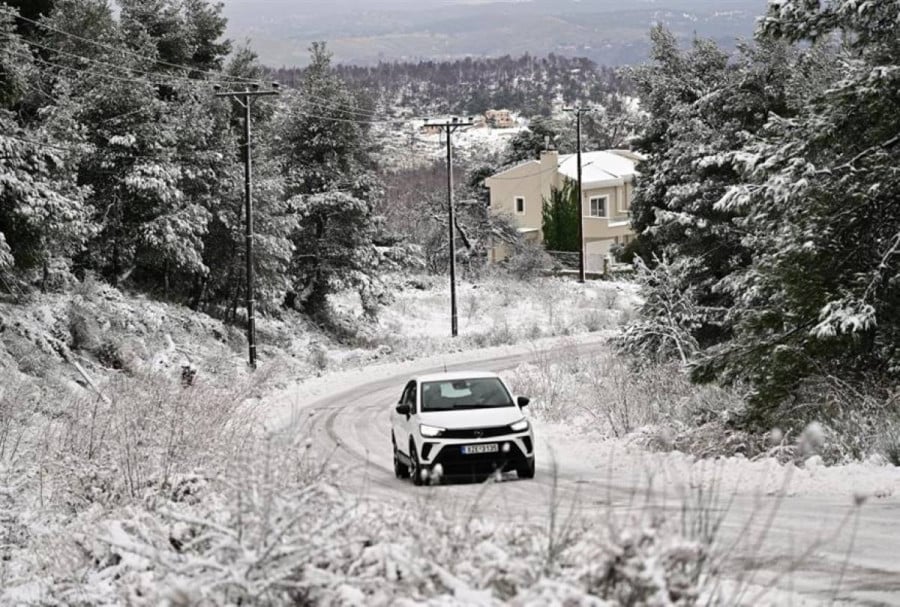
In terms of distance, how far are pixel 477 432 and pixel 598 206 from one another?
2477 inches

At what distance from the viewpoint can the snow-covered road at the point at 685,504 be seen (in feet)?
21.2

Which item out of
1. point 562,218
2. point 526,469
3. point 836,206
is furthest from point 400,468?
point 562,218

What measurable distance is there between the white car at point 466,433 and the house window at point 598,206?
2408 inches

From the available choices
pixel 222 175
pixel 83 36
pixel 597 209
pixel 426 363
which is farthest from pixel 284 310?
pixel 597 209

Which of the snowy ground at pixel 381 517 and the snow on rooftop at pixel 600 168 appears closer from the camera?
the snowy ground at pixel 381 517

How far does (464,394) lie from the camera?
16.2 meters

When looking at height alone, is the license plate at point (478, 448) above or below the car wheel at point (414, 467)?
above

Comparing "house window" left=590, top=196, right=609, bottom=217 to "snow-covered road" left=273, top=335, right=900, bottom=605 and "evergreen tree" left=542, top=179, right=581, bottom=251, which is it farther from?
"snow-covered road" left=273, top=335, right=900, bottom=605

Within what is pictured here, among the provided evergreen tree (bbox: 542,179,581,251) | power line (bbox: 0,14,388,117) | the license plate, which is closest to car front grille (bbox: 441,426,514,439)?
the license plate

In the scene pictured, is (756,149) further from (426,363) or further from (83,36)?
(83,36)

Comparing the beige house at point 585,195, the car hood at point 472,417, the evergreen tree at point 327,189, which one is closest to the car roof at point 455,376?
the car hood at point 472,417

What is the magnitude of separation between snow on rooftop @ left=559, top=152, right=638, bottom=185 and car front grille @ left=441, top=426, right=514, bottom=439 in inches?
2401

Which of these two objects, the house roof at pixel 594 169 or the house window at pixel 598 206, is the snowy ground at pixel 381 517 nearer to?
the house roof at pixel 594 169

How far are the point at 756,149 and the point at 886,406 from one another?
185 inches
